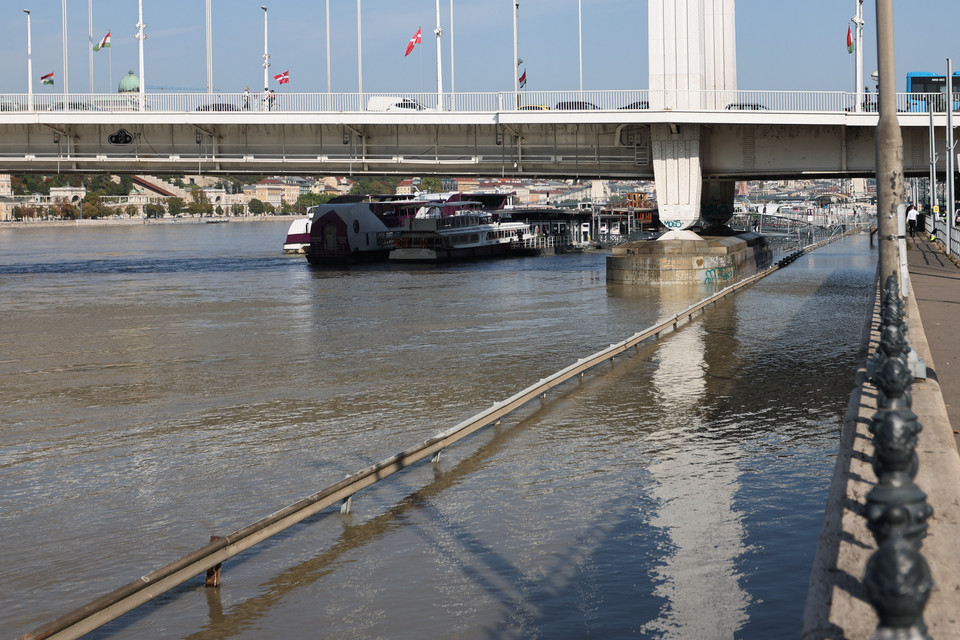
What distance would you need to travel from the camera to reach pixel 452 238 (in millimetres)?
74062

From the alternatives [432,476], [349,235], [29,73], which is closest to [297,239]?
[349,235]

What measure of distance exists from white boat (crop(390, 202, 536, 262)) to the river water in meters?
40.9

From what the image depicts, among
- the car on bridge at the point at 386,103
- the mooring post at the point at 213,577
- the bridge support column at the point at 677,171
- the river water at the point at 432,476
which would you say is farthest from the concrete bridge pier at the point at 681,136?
the mooring post at the point at 213,577

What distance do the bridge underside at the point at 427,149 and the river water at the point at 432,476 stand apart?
1661 cm

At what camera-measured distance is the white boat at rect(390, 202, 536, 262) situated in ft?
234

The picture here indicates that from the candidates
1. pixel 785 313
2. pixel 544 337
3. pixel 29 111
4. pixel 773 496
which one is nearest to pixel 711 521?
pixel 773 496

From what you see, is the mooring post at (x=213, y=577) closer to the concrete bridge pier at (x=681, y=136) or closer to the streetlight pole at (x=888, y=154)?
the streetlight pole at (x=888, y=154)

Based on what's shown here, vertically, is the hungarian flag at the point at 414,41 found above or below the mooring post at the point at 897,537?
above

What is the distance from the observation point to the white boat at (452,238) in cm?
7144

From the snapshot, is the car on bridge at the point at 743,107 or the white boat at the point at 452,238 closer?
the car on bridge at the point at 743,107

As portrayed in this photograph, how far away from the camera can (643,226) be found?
352 feet

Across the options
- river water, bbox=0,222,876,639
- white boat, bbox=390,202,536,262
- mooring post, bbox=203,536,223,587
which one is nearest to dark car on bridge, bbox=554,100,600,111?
river water, bbox=0,222,876,639

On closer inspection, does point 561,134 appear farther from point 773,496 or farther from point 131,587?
point 131,587

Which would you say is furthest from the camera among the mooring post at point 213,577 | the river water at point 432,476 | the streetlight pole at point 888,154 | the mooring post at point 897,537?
the streetlight pole at point 888,154
